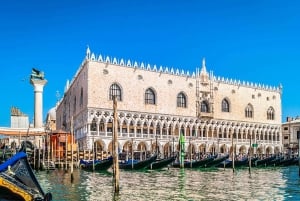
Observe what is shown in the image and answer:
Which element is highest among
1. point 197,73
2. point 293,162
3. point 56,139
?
point 197,73

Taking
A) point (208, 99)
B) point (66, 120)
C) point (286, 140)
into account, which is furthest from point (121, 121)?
point (286, 140)

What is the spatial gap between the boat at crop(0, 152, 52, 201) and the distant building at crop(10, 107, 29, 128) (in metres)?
43.0

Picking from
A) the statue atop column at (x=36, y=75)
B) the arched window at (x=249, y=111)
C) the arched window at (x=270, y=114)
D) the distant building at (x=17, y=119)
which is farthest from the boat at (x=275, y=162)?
the distant building at (x=17, y=119)

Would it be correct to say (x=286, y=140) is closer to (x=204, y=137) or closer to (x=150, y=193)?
(x=204, y=137)

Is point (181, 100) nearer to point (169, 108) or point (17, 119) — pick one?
point (169, 108)

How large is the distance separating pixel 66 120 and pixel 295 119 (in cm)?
2954

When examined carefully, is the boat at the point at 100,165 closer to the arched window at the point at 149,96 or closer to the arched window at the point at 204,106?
the arched window at the point at 149,96

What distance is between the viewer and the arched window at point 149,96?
34.9 meters

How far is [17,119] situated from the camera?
50.9 meters

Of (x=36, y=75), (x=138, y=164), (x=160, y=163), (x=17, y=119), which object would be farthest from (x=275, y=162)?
(x=17, y=119)

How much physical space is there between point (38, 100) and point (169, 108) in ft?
37.5

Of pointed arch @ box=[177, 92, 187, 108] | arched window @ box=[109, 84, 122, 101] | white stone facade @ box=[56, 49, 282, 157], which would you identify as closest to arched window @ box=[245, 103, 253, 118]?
white stone facade @ box=[56, 49, 282, 157]

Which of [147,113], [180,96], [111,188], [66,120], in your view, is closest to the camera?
[111,188]

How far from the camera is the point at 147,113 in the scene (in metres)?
34.4
